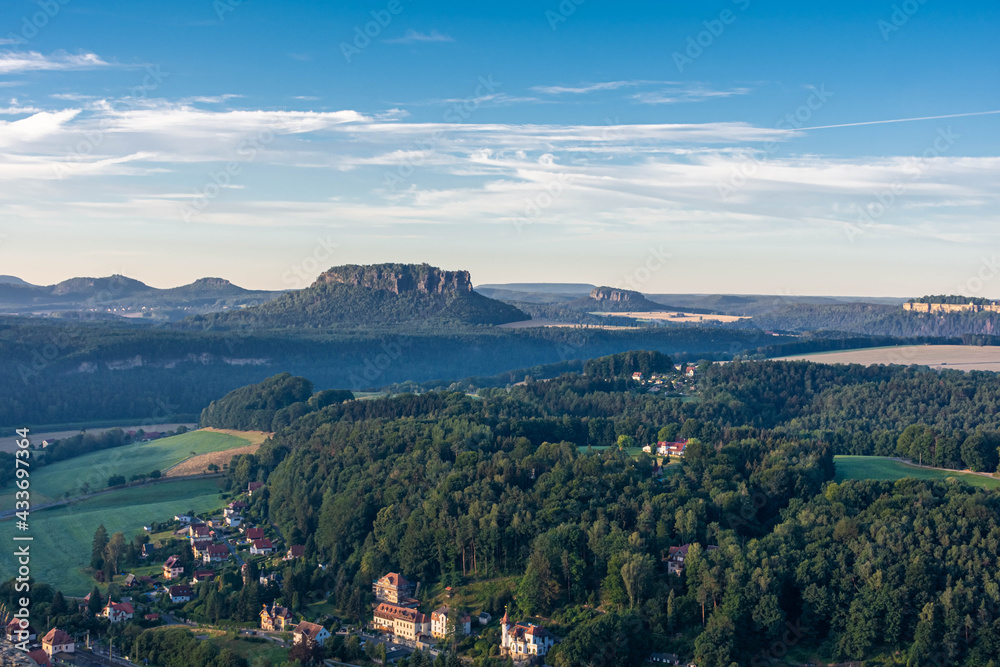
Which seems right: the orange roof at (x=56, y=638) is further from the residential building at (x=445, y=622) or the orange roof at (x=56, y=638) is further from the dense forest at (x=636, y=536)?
the residential building at (x=445, y=622)

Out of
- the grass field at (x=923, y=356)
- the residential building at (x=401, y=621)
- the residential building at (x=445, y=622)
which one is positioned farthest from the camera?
the grass field at (x=923, y=356)

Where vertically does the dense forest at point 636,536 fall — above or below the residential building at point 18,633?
above

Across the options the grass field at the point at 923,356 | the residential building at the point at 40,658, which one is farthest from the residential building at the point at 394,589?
the grass field at the point at 923,356

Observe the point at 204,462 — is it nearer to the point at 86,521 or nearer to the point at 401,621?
the point at 86,521

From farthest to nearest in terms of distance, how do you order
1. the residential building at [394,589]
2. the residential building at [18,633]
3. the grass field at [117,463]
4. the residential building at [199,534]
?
the grass field at [117,463], the residential building at [199,534], the residential building at [394,589], the residential building at [18,633]

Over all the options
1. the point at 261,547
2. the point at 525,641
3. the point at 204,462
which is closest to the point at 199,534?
the point at 261,547
